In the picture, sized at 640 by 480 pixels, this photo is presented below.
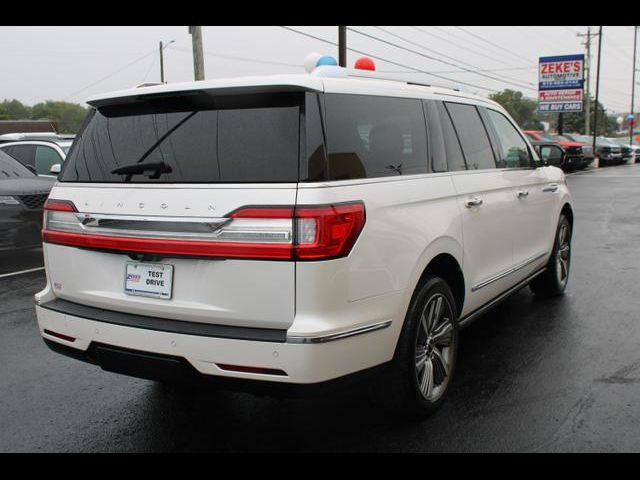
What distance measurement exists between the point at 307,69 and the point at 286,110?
1.09 m

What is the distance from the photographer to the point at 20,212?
7.93 m

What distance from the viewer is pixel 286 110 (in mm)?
2879

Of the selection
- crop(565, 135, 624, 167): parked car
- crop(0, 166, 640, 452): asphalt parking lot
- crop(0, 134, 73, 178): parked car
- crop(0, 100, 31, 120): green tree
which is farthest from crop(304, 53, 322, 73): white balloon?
crop(0, 100, 31, 120): green tree

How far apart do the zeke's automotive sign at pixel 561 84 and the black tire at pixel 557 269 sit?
31.3 meters

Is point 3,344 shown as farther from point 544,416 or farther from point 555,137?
point 555,137

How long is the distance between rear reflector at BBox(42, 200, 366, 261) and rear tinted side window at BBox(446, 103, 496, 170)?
1518 mm

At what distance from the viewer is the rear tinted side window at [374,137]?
9.71ft

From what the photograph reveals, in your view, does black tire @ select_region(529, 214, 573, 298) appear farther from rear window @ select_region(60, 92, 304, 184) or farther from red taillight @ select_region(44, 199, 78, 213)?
Answer: red taillight @ select_region(44, 199, 78, 213)

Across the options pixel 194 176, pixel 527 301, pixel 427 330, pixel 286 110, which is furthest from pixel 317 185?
pixel 527 301

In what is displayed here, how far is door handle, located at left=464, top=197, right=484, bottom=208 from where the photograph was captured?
3.93 m

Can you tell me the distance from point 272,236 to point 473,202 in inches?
67.7

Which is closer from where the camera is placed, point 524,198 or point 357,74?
point 357,74

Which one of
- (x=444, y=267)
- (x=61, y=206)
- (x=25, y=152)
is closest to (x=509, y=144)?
(x=444, y=267)

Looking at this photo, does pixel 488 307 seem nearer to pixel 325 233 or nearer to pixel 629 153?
pixel 325 233
